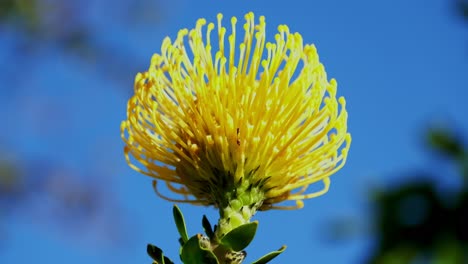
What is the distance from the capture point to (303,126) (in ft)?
9.16

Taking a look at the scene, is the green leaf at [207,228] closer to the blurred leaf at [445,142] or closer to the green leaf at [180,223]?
the green leaf at [180,223]

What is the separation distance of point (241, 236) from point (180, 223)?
0.21 m

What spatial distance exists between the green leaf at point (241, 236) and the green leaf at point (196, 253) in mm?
93

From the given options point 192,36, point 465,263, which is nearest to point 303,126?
point 192,36

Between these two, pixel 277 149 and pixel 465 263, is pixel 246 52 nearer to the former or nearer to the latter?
pixel 277 149

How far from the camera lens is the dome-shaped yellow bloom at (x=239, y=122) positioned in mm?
2756

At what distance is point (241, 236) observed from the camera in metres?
2.52

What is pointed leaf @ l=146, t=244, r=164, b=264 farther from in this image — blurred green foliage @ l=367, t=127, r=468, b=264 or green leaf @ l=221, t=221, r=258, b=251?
blurred green foliage @ l=367, t=127, r=468, b=264

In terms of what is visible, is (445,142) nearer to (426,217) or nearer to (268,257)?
(426,217)

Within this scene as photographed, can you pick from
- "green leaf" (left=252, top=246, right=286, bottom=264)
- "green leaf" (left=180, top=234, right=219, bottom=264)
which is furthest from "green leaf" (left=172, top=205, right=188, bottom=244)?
"green leaf" (left=252, top=246, right=286, bottom=264)

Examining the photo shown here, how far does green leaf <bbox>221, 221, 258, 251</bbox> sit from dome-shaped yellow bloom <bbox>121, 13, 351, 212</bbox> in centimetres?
30

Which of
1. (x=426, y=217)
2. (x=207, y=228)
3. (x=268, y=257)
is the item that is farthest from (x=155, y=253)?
(x=426, y=217)

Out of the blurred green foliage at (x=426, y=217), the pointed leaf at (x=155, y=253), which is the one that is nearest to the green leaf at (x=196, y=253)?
the pointed leaf at (x=155, y=253)

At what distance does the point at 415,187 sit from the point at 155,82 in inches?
201
